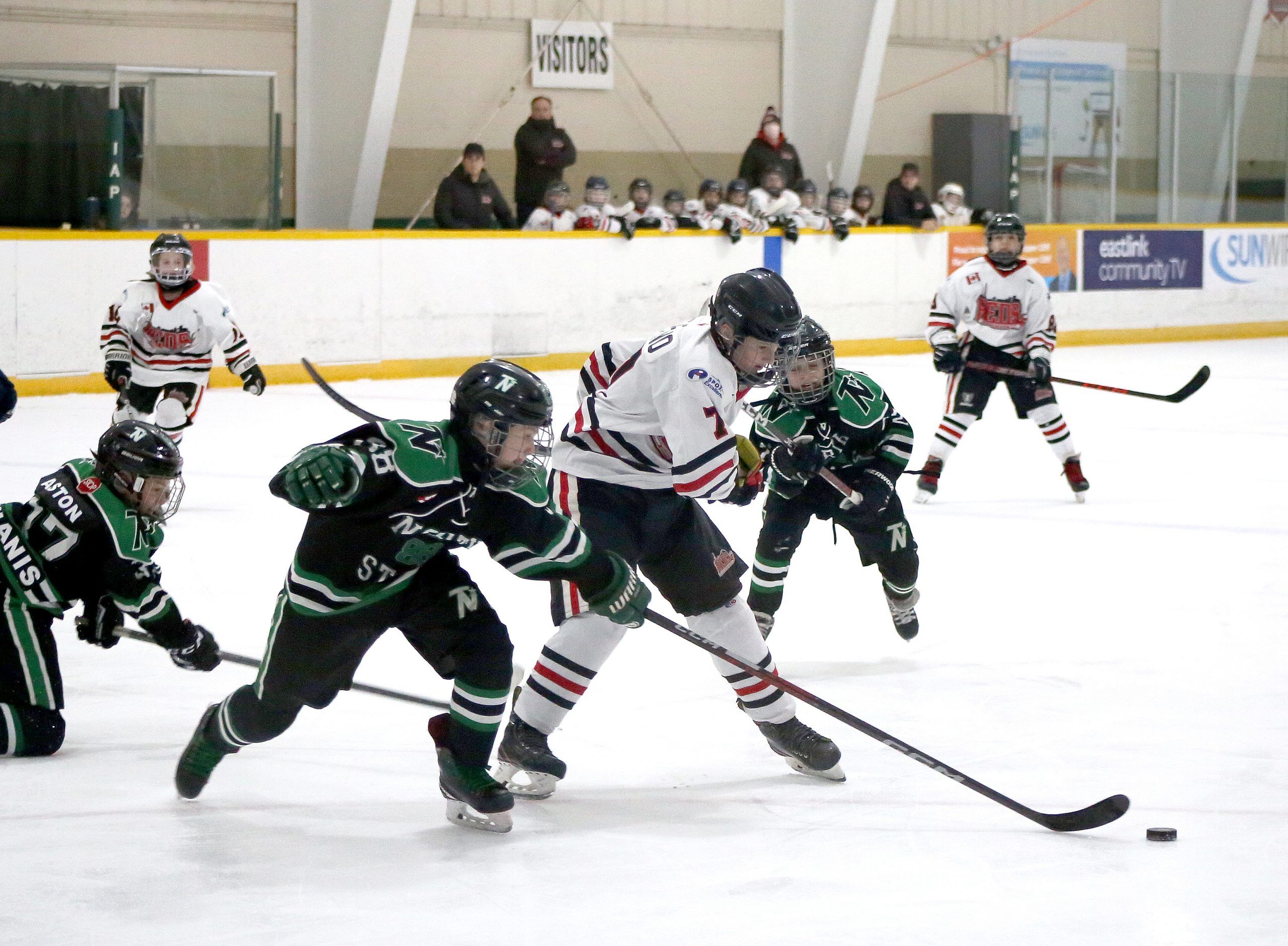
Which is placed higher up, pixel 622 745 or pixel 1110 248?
pixel 1110 248

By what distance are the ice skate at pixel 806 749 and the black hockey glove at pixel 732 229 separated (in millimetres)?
8832

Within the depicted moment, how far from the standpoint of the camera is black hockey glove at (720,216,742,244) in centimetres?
1191

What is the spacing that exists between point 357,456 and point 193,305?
4.00 metres

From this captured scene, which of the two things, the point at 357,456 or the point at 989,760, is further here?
the point at 989,760

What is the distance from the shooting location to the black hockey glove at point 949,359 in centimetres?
698

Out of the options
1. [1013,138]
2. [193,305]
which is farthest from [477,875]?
[1013,138]

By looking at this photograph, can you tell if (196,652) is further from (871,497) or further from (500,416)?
(871,497)

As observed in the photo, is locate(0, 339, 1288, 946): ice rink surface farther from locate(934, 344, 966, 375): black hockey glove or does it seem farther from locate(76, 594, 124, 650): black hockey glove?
locate(934, 344, 966, 375): black hockey glove

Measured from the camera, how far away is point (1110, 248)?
13.6 metres

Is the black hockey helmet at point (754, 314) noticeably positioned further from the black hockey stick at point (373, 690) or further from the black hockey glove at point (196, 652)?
the black hockey glove at point (196, 652)

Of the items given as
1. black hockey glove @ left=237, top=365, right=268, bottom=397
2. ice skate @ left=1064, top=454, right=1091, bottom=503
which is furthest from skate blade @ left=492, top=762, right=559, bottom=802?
ice skate @ left=1064, top=454, right=1091, bottom=503

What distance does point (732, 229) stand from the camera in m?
11.9

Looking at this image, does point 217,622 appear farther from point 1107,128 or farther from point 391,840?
point 1107,128

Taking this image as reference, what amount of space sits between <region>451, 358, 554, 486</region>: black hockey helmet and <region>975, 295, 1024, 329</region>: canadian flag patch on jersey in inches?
177
